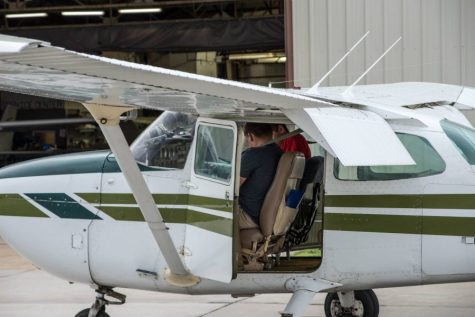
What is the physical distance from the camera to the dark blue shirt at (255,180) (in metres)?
7.07

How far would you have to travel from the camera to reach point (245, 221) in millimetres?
7039

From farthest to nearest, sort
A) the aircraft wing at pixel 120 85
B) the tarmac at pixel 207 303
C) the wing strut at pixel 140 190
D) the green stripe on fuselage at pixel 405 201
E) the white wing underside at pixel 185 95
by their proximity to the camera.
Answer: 1. the tarmac at pixel 207 303
2. the green stripe on fuselage at pixel 405 201
3. the wing strut at pixel 140 190
4. the white wing underside at pixel 185 95
5. the aircraft wing at pixel 120 85

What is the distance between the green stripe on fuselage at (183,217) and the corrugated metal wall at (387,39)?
588cm

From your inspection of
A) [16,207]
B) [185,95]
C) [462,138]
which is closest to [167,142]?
[16,207]

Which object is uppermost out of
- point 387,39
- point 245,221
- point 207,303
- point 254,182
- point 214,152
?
point 387,39

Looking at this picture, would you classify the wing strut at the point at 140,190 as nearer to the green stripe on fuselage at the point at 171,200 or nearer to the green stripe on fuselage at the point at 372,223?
the green stripe on fuselage at the point at 171,200

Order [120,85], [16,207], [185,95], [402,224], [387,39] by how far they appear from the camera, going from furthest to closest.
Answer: [387,39], [16,207], [402,224], [185,95], [120,85]

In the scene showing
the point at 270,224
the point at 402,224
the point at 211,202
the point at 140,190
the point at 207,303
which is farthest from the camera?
the point at 207,303

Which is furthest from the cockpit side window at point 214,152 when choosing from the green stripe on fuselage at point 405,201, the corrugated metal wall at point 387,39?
the corrugated metal wall at point 387,39

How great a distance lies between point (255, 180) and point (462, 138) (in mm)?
1503

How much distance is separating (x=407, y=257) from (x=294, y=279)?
32.0 inches

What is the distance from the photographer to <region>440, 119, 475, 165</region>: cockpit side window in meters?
6.70

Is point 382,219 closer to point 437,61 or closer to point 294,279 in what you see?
point 294,279

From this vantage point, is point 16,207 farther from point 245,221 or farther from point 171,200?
point 245,221
